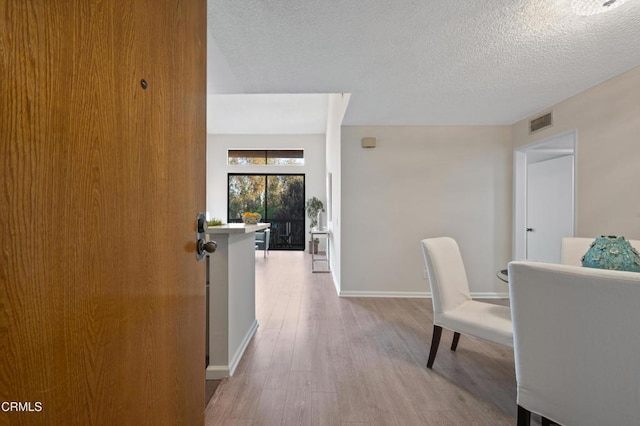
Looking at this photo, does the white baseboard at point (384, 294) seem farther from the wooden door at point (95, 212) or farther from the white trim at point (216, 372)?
the wooden door at point (95, 212)

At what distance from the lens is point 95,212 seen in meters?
0.58

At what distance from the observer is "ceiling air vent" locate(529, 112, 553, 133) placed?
3271 millimetres

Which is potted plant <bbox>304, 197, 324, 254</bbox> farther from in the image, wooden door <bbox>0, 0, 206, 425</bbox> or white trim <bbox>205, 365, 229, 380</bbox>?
wooden door <bbox>0, 0, 206, 425</bbox>

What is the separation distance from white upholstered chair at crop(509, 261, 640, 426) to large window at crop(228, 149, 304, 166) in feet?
24.7

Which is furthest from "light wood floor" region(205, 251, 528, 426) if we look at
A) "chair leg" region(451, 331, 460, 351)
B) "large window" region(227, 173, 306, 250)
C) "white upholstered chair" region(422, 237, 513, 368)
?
"large window" region(227, 173, 306, 250)

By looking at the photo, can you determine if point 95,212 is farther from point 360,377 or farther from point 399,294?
point 399,294

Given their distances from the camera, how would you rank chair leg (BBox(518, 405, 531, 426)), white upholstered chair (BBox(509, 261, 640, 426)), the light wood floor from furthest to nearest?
1. the light wood floor
2. chair leg (BBox(518, 405, 531, 426))
3. white upholstered chair (BBox(509, 261, 640, 426))

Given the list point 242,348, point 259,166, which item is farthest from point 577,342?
point 259,166

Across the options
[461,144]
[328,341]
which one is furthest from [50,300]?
[461,144]

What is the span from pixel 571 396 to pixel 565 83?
2.76m

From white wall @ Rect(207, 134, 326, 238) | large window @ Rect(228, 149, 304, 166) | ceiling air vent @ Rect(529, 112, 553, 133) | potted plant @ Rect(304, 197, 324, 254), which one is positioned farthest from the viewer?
large window @ Rect(228, 149, 304, 166)

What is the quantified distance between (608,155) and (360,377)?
109 inches

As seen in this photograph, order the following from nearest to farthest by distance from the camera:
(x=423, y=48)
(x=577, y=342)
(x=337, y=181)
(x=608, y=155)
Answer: (x=577, y=342), (x=423, y=48), (x=608, y=155), (x=337, y=181)

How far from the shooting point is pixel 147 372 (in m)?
0.75
